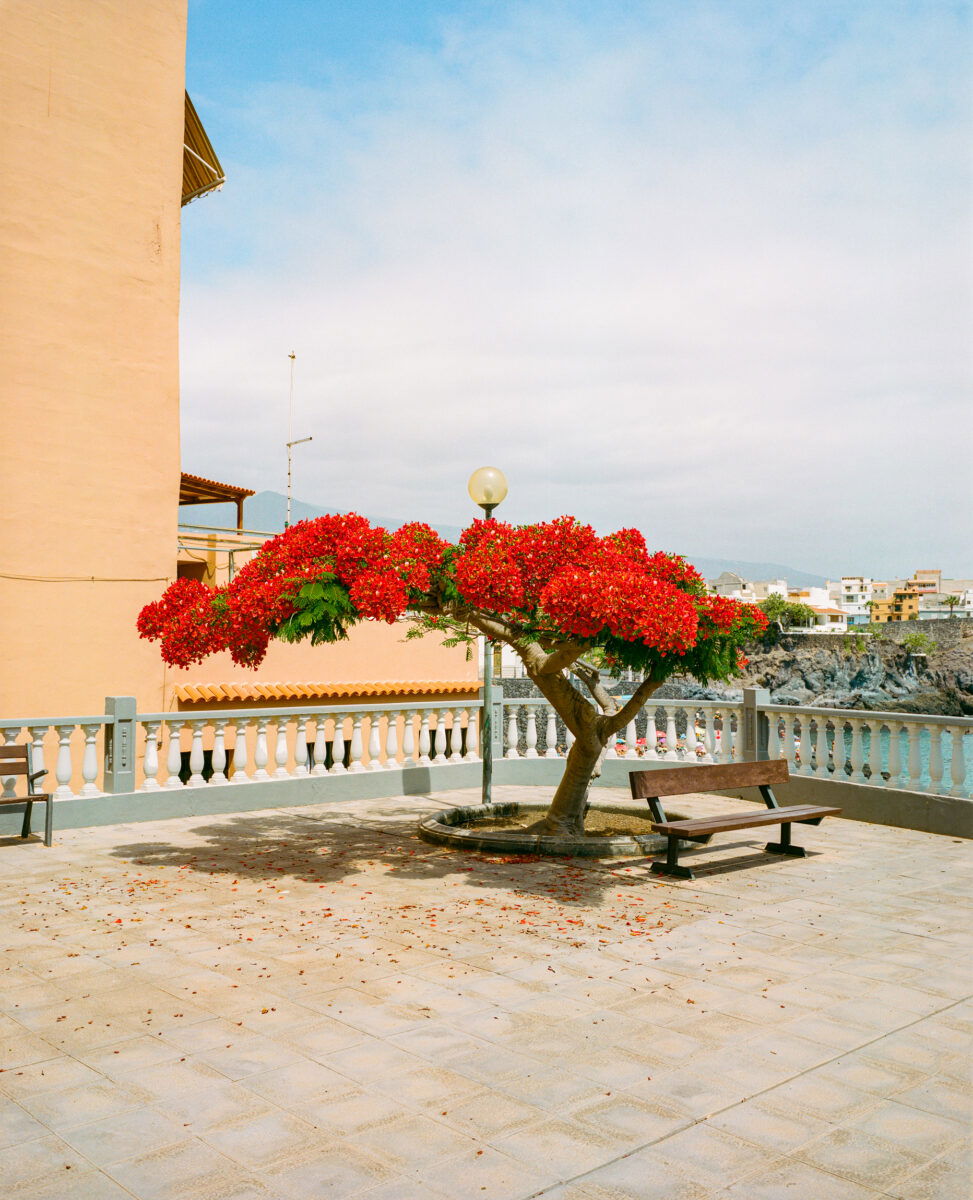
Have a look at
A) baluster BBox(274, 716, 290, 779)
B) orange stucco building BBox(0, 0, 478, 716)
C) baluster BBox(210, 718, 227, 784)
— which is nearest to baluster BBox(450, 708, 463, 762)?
baluster BBox(274, 716, 290, 779)

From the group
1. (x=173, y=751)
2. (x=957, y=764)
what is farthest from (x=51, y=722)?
(x=957, y=764)

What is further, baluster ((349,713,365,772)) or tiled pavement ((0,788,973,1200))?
baluster ((349,713,365,772))

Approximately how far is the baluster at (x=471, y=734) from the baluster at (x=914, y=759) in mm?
5845

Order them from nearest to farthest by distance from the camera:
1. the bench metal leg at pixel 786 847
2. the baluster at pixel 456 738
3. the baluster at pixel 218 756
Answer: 1. the bench metal leg at pixel 786 847
2. the baluster at pixel 218 756
3. the baluster at pixel 456 738

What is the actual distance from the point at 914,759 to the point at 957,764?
1.46ft

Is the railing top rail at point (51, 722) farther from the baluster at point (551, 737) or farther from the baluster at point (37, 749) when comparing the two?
the baluster at point (551, 737)

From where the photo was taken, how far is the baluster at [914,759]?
1086 centimetres

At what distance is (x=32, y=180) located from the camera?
57.0 ft

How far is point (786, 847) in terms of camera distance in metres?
9.80

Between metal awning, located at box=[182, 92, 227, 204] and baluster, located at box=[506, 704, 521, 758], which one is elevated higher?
metal awning, located at box=[182, 92, 227, 204]

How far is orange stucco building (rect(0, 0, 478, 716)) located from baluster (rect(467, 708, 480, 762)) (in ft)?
24.0

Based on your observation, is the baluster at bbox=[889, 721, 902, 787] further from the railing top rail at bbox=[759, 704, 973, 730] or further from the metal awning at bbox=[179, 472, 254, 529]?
the metal awning at bbox=[179, 472, 254, 529]

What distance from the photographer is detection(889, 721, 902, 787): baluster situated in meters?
11.2

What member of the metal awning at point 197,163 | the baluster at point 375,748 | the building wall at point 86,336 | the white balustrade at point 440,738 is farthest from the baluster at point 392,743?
the metal awning at point 197,163
